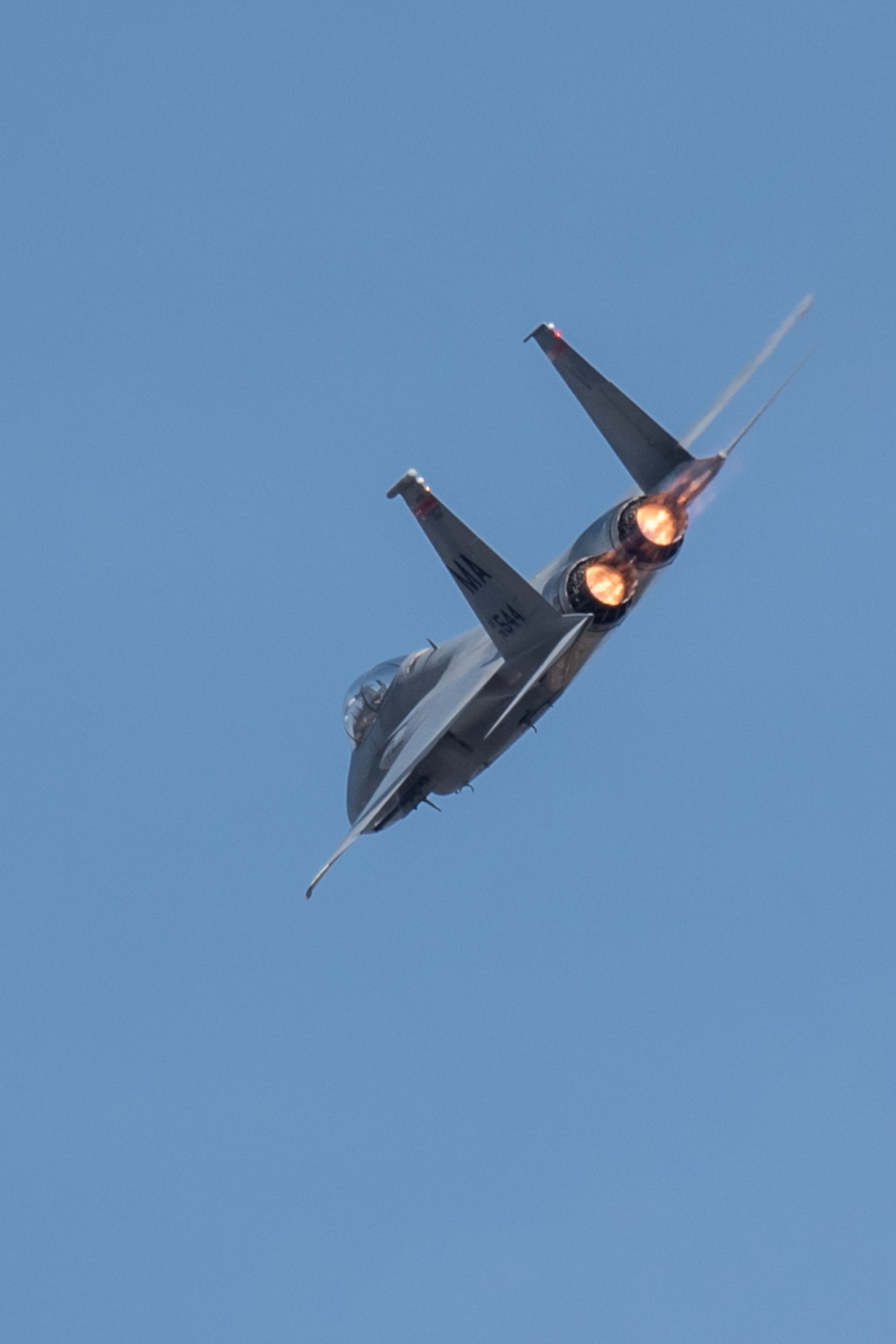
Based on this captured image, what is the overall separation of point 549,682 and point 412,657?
11.3 feet

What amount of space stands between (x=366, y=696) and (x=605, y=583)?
15.8ft

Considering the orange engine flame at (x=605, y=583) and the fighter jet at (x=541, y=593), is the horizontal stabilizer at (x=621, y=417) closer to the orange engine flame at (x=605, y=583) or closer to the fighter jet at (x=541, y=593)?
the fighter jet at (x=541, y=593)

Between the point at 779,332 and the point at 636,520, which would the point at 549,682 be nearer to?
the point at 636,520

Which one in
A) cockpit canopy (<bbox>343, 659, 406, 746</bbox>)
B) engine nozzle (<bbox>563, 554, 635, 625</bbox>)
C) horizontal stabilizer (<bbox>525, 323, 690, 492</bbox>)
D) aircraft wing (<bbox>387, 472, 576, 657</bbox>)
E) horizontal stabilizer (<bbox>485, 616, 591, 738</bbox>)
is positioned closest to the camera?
aircraft wing (<bbox>387, 472, 576, 657</bbox>)

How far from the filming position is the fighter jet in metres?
23.4

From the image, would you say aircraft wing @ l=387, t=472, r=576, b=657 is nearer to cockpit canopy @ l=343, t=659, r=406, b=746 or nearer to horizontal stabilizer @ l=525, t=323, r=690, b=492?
→ horizontal stabilizer @ l=525, t=323, r=690, b=492

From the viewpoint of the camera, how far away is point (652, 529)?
23891 millimetres

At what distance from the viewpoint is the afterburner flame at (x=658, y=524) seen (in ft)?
78.3

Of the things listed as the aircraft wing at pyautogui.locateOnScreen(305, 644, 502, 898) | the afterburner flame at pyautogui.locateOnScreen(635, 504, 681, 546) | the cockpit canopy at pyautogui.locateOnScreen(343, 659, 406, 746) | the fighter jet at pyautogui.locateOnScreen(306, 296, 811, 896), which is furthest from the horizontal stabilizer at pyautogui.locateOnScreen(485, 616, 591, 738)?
the cockpit canopy at pyautogui.locateOnScreen(343, 659, 406, 746)

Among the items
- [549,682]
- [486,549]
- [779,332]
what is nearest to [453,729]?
[549,682]

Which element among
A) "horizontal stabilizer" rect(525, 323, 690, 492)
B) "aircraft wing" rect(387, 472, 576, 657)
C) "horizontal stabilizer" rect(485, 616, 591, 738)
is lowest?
"horizontal stabilizer" rect(485, 616, 591, 738)

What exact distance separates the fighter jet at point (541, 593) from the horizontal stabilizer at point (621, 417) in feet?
0.03

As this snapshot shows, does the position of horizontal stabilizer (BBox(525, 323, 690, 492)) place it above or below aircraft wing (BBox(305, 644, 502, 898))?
above

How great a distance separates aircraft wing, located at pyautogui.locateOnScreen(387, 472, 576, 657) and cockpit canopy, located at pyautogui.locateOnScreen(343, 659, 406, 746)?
369 centimetres
